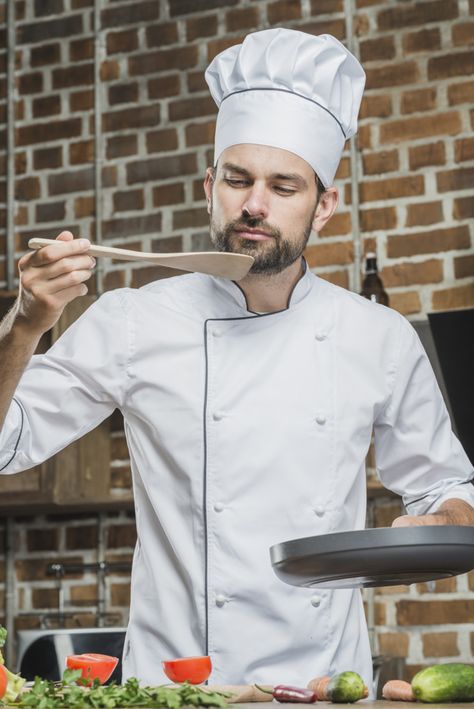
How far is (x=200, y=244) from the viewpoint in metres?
3.12

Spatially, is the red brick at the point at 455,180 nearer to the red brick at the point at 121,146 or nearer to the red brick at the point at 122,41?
the red brick at the point at 121,146

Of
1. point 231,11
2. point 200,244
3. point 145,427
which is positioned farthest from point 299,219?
point 231,11

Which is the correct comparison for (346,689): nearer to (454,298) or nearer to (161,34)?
(454,298)

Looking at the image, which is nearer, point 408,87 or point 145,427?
point 145,427

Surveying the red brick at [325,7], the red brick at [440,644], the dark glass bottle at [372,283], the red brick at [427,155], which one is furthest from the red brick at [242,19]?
the red brick at [440,644]

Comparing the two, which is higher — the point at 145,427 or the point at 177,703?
the point at 145,427

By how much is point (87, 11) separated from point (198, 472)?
2097 mm

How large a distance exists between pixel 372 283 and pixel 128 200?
31.8 inches

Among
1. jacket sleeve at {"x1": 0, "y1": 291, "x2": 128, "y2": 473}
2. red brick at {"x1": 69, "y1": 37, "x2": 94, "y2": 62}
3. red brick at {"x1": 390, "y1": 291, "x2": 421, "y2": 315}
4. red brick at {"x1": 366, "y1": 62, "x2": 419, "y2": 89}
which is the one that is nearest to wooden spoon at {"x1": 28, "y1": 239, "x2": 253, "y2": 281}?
jacket sleeve at {"x1": 0, "y1": 291, "x2": 128, "y2": 473}

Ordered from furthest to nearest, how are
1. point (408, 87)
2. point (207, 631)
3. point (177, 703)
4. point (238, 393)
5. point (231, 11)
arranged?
point (231, 11) → point (408, 87) → point (238, 393) → point (207, 631) → point (177, 703)

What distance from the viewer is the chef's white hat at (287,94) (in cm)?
184

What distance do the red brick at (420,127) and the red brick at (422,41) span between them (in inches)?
7.3

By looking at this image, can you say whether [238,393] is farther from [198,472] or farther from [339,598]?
[339,598]

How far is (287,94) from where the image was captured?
188cm
